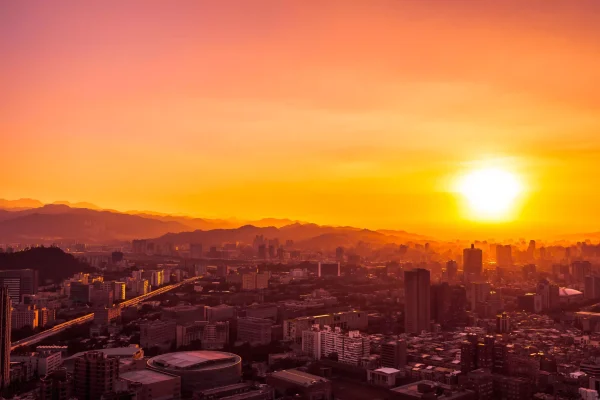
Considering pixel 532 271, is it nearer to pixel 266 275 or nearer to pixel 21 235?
pixel 266 275

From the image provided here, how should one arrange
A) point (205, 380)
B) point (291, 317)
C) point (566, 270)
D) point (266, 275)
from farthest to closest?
point (566, 270) → point (266, 275) → point (291, 317) → point (205, 380)

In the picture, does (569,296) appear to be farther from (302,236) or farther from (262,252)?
(302,236)

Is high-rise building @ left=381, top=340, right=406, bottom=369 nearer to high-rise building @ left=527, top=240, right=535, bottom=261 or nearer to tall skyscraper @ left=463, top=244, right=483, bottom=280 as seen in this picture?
tall skyscraper @ left=463, top=244, right=483, bottom=280

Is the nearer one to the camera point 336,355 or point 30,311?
point 336,355

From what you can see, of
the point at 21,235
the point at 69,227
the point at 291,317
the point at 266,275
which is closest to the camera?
the point at 291,317

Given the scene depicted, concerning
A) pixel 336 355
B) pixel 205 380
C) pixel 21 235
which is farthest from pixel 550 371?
pixel 21 235

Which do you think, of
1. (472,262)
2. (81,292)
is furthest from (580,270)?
(81,292)

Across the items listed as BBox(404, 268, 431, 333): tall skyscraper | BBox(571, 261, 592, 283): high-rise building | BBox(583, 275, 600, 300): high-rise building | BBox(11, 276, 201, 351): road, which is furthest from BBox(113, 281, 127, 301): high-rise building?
BBox(571, 261, 592, 283): high-rise building
